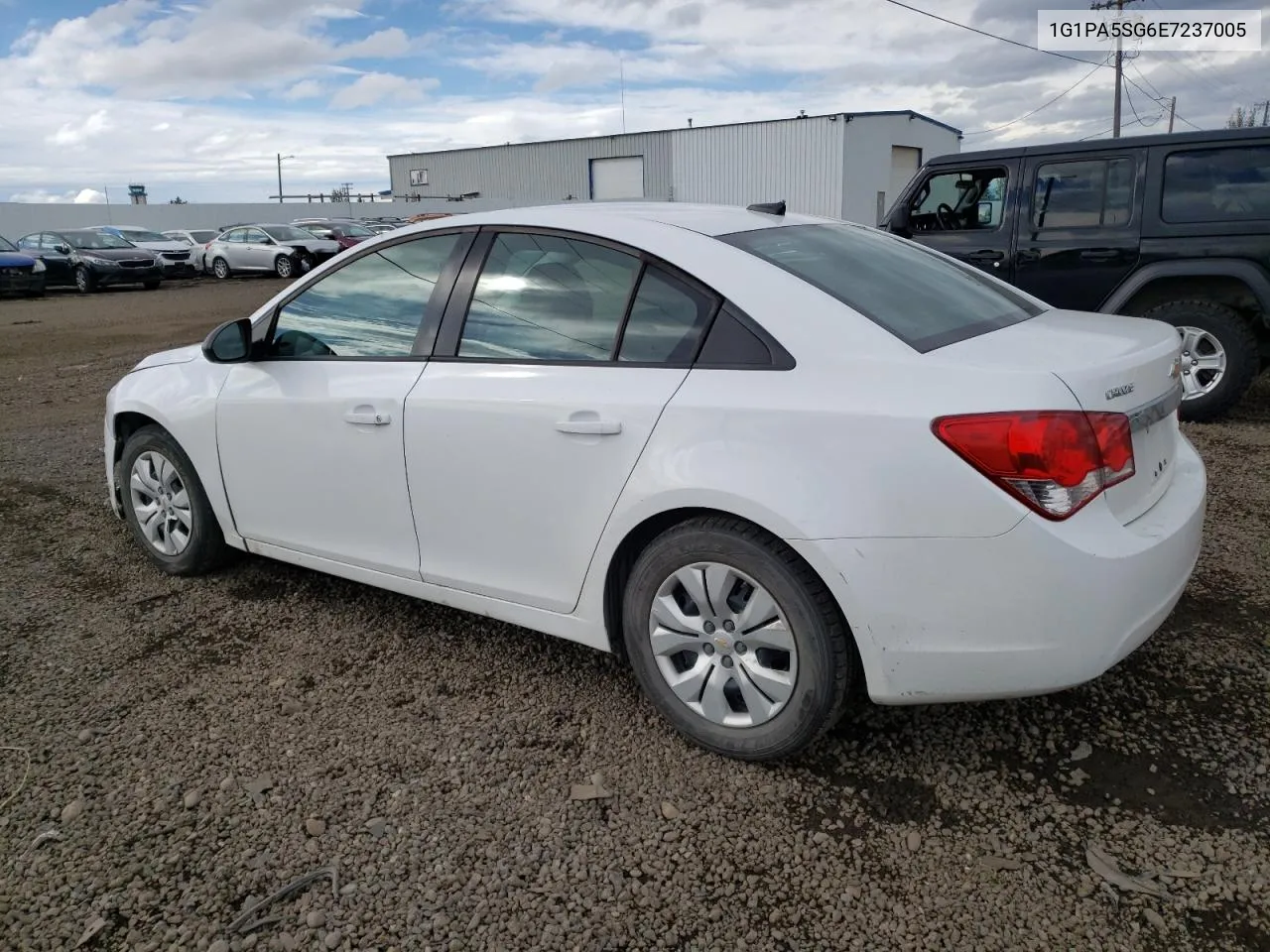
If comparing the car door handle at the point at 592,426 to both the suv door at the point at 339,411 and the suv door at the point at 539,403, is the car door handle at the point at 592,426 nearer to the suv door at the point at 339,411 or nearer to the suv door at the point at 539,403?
the suv door at the point at 539,403

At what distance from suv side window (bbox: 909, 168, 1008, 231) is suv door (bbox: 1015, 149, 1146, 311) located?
228mm

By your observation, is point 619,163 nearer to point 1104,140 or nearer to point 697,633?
point 1104,140

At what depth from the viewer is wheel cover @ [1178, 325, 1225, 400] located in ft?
21.5

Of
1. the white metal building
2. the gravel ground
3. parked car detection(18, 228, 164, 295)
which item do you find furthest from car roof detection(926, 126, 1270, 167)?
the white metal building

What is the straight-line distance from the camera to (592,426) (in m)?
2.81

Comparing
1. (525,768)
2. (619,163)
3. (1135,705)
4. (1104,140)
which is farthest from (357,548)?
(619,163)

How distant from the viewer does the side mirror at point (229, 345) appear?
3711mm

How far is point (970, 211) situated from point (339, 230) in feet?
72.9

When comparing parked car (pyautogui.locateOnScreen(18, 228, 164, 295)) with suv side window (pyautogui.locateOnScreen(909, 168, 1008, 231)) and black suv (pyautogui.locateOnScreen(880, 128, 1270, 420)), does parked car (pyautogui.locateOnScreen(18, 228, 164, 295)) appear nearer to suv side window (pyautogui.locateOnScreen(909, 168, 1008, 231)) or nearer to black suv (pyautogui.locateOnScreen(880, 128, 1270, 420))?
suv side window (pyautogui.locateOnScreen(909, 168, 1008, 231))

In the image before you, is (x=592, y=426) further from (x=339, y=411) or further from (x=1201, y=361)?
(x=1201, y=361)

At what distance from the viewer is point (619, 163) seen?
42.3 meters

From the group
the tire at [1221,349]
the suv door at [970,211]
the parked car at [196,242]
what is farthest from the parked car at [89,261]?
the tire at [1221,349]

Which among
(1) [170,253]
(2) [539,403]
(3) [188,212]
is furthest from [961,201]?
(3) [188,212]

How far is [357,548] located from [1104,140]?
601 centimetres
